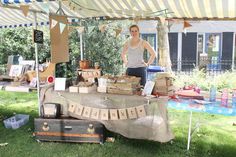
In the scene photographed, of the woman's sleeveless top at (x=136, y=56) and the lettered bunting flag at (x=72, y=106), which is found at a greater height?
the woman's sleeveless top at (x=136, y=56)

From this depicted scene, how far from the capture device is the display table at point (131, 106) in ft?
13.0

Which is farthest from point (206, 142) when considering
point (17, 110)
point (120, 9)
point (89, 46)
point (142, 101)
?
point (89, 46)

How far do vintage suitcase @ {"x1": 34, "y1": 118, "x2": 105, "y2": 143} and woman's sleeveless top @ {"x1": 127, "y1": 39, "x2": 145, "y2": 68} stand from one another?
147cm

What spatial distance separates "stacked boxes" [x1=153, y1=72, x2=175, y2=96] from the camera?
4.06 metres

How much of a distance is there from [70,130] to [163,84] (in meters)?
1.51

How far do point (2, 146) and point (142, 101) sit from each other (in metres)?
2.25

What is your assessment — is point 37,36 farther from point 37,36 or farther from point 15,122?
point 15,122

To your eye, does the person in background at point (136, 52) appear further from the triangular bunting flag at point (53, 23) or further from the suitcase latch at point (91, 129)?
the suitcase latch at point (91, 129)

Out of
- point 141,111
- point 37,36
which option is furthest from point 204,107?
point 37,36

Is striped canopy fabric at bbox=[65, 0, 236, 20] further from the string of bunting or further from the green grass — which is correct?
the green grass

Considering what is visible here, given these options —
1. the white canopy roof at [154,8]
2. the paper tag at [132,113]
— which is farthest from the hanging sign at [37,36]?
the paper tag at [132,113]

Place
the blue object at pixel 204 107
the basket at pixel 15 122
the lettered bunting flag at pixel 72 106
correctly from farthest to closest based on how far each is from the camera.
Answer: the basket at pixel 15 122
the lettered bunting flag at pixel 72 106
the blue object at pixel 204 107

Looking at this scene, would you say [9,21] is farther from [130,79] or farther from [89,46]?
[130,79]

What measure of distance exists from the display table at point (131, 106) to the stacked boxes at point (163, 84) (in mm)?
213
